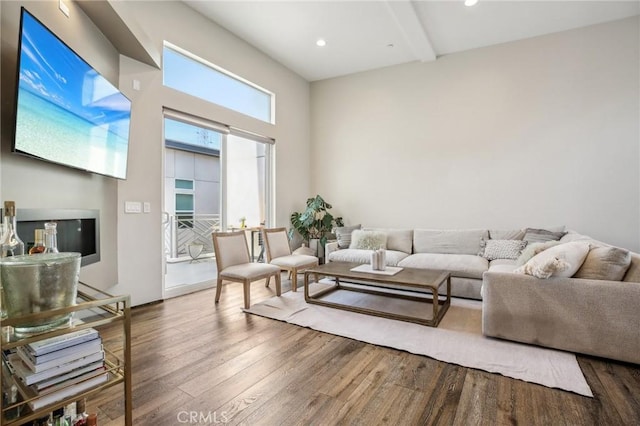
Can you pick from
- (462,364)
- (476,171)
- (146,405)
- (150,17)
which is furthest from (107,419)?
(476,171)

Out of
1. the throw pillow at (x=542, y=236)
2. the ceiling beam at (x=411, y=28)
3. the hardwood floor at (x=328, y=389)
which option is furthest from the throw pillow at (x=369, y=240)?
the ceiling beam at (x=411, y=28)

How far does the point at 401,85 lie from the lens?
205 inches

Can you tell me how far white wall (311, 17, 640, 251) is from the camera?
12.8 feet

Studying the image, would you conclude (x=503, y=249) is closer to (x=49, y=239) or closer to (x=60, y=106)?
(x=49, y=239)

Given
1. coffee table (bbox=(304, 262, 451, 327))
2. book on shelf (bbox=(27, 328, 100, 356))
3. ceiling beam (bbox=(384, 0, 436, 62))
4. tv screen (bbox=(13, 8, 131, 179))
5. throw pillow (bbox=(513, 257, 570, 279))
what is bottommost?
coffee table (bbox=(304, 262, 451, 327))

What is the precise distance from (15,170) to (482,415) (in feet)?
9.56

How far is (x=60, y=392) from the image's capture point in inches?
41.8

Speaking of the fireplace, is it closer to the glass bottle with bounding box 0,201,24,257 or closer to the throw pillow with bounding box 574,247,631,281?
the glass bottle with bounding box 0,201,24,257

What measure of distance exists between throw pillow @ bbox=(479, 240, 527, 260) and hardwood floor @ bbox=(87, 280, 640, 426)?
1829 mm

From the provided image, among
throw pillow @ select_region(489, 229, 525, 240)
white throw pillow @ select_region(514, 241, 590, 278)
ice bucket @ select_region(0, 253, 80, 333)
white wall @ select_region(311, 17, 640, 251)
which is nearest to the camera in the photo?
ice bucket @ select_region(0, 253, 80, 333)

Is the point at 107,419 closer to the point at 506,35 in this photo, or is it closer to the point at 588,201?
the point at 588,201

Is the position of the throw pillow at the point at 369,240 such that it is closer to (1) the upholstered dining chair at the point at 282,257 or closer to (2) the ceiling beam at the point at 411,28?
(1) the upholstered dining chair at the point at 282,257

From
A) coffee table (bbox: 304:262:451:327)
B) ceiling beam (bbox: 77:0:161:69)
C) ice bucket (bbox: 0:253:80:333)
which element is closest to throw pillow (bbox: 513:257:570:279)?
coffee table (bbox: 304:262:451:327)

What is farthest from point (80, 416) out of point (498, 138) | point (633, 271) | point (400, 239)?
point (498, 138)
